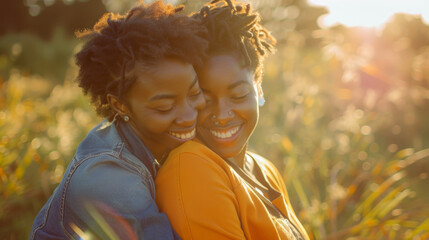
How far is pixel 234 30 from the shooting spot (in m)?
2.37

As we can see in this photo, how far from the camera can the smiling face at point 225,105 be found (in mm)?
2217

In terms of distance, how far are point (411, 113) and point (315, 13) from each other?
9.89 metres

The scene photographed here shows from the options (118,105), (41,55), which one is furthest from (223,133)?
(41,55)

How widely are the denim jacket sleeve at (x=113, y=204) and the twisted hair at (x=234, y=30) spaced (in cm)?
92

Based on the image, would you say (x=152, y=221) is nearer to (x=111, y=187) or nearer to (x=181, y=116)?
(x=111, y=187)

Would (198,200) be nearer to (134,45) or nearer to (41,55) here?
(134,45)

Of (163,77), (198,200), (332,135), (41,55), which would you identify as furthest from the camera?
(41,55)

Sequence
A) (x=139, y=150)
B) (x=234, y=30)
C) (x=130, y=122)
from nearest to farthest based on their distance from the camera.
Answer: (x=139, y=150), (x=130, y=122), (x=234, y=30)

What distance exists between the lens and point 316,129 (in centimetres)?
489

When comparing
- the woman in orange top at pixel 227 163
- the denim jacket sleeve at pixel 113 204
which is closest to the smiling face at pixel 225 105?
the woman in orange top at pixel 227 163

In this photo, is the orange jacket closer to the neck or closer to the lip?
the lip

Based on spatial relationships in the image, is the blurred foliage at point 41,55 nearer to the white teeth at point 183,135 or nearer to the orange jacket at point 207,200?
the white teeth at point 183,135

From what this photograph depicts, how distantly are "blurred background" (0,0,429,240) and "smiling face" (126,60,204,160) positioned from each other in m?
1.56

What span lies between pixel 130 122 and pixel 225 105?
1.84 ft
